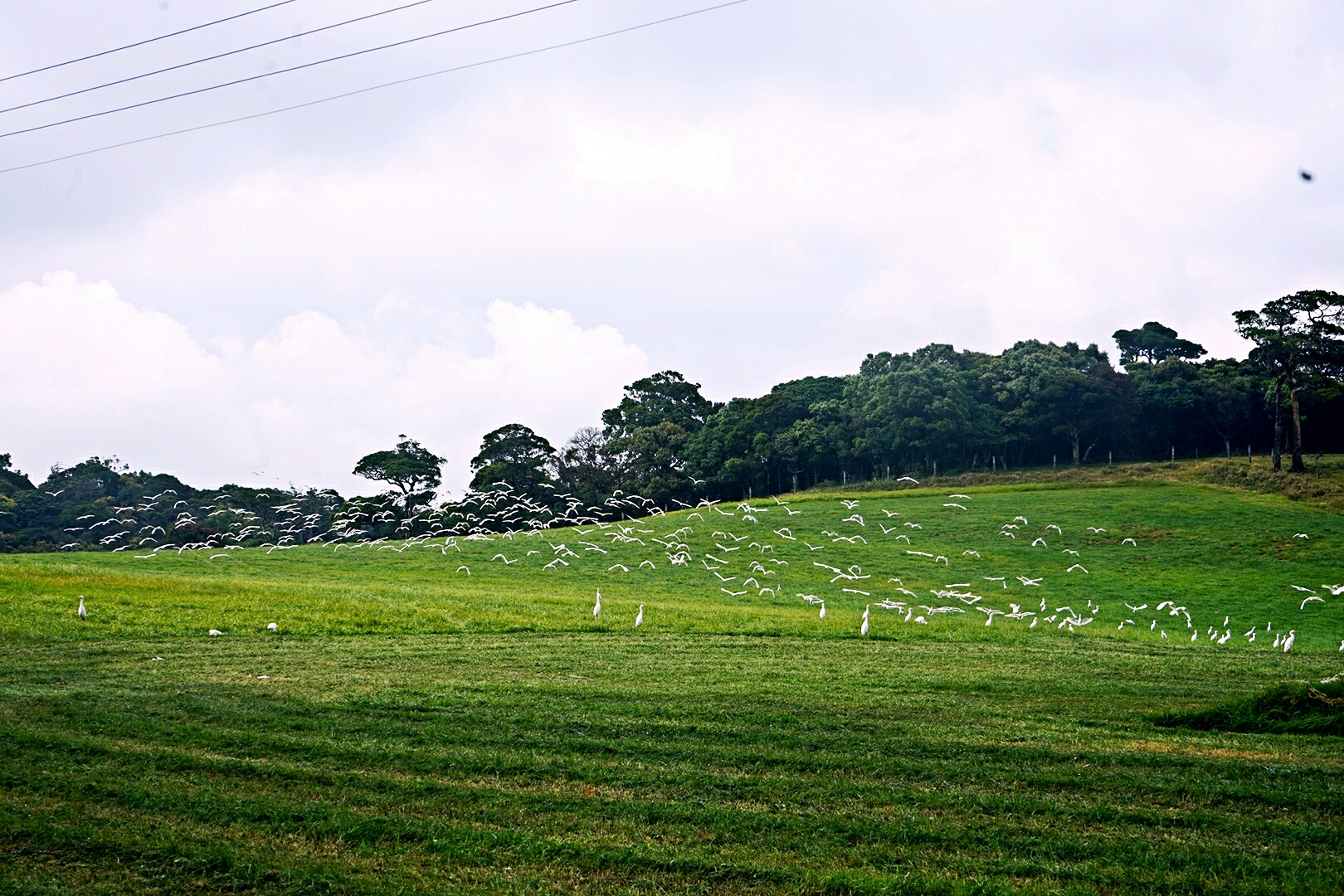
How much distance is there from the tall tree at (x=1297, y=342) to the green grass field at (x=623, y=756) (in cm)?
4760

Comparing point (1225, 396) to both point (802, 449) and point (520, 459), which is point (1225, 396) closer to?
point (802, 449)

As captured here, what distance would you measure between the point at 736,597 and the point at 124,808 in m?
30.8

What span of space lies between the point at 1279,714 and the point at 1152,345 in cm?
11556

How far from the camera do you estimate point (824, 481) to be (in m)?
88.6

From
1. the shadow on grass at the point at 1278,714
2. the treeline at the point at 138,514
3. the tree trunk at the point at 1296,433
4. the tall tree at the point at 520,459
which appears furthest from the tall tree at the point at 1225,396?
the shadow on grass at the point at 1278,714

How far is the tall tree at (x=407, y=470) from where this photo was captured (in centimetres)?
7956

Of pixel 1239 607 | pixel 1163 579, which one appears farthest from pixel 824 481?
pixel 1239 607

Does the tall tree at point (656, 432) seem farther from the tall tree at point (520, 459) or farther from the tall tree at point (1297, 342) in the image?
the tall tree at point (1297, 342)

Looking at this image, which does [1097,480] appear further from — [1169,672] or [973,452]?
[1169,672]

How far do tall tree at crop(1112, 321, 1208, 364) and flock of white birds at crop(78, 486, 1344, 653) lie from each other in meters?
58.6

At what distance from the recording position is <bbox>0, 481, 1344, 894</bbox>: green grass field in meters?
7.14

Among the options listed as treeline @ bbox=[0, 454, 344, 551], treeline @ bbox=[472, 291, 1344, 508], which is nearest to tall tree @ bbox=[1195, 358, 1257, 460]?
treeline @ bbox=[472, 291, 1344, 508]

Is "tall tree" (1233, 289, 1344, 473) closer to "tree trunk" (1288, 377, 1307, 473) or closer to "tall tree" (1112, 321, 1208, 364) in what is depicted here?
"tree trunk" (1288, 377, 1307, 473)

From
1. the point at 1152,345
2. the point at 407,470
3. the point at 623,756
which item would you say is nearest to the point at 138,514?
the point at 407,470
